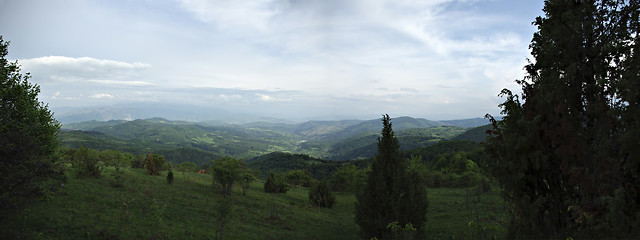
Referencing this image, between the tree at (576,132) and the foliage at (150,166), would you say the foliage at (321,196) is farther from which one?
the tree at (576,132)

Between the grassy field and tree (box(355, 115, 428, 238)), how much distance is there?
3.90 m

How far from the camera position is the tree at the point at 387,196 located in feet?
67.7

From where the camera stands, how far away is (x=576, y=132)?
775 cm

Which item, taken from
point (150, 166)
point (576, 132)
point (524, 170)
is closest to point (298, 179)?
point (150, 166)

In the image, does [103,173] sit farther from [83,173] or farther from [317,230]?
[317,230]

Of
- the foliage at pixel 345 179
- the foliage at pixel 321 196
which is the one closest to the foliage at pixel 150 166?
the foliage at pixel 321 196

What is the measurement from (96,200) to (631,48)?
3410cm

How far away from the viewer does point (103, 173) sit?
32.2 metres

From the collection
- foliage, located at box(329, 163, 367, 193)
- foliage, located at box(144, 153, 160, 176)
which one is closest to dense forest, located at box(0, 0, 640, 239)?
foliage, located at box(144, 153, 160, 176)

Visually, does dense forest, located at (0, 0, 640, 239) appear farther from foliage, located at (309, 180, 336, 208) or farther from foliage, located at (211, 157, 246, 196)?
foliage, located at (309, 180, 336, 208)

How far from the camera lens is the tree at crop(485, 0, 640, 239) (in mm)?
6941

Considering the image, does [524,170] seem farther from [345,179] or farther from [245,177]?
[345,179]

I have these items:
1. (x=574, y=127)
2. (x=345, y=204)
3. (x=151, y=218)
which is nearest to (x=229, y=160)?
(x=151, y=218)

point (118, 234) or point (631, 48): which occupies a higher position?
point (631, 48)
